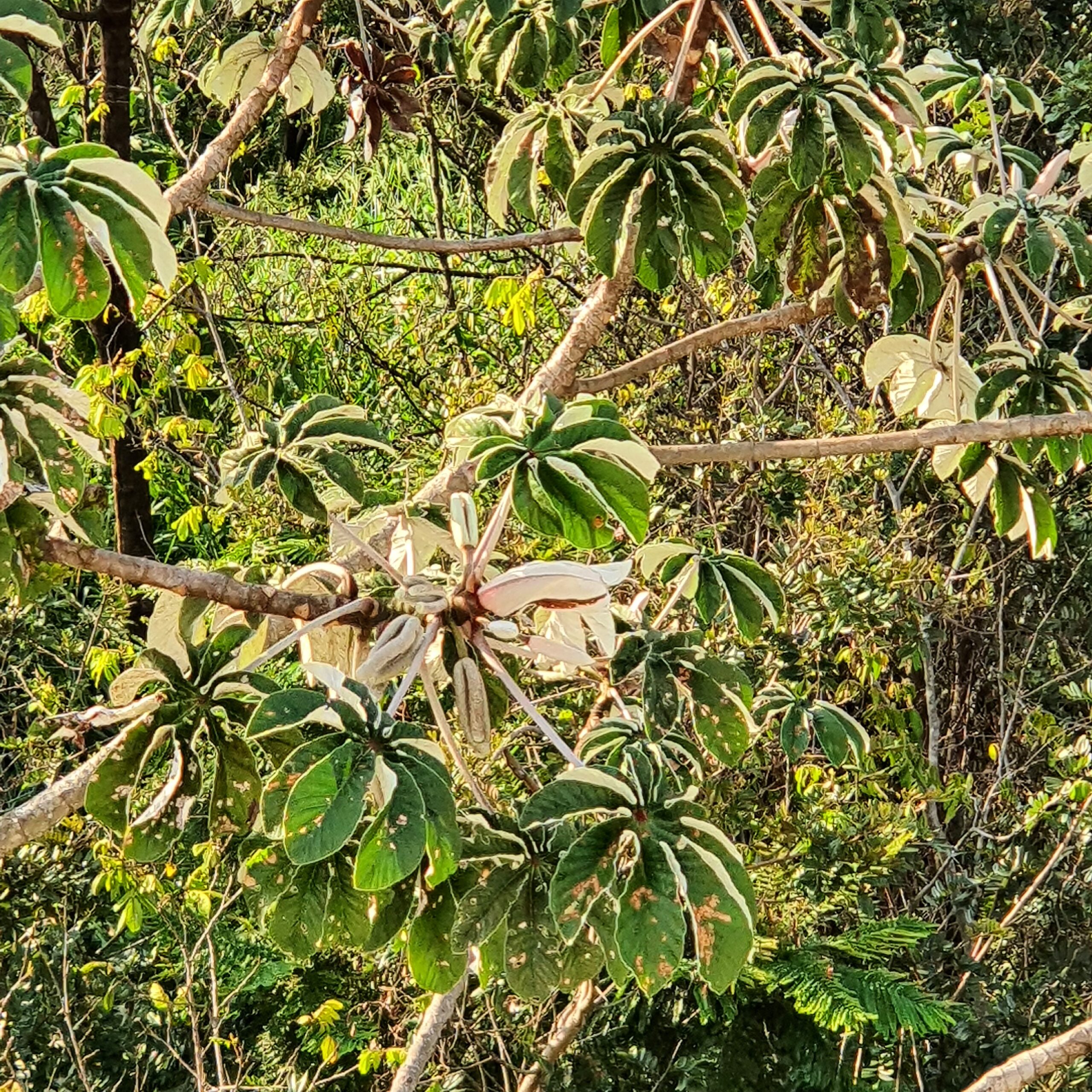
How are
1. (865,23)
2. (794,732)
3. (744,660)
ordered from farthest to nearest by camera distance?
1. (744,660)
2. (794,732)
3. (865,23)

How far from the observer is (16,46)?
3.25 ft

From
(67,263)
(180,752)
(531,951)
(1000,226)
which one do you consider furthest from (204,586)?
(1000,226)

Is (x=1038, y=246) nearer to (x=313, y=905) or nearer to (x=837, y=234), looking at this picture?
(x=837, y=234)

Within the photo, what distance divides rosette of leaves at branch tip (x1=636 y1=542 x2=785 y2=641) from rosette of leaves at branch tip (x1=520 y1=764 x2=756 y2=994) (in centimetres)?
57

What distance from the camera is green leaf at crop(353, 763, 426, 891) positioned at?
0.78 m

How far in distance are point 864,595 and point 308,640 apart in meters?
1.81

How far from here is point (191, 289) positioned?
331 centimetres

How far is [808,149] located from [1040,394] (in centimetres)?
61

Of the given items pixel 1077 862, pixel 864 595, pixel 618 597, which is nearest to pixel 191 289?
Answer: pixel 618 597

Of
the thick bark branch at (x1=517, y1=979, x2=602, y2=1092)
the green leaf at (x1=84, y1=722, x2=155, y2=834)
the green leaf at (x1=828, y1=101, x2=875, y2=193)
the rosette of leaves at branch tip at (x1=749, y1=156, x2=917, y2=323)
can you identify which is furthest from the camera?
the thick bark branch at (x1=517, y1=979, x2=602, y2=1092)

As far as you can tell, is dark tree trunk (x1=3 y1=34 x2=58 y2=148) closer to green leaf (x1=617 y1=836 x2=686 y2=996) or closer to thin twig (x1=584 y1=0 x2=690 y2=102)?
thin twig (x1=584 y1=0 x2=690 y2=102)

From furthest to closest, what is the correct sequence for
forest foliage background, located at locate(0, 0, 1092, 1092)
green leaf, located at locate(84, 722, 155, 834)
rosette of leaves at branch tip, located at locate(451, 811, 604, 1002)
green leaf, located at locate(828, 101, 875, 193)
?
1. forest foliage background, located at locate(0, 0, 1092, 1092)
2. green leaf, located at locate(828, 101, 875, 193)
3. green leaf, located at locate(84, 722, 155, 834)
4. rosette of leaves at branch tip, located at locate(451, 811, 604, 1002)

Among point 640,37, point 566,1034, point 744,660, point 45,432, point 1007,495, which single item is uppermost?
point 640,37

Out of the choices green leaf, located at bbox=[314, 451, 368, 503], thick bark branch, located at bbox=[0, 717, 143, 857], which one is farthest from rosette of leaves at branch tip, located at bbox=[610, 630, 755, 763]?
thick bark branch, located at bbox=[0, 717, 143, 857]
